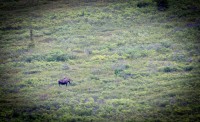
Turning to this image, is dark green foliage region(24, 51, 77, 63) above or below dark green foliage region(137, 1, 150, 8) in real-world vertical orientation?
below

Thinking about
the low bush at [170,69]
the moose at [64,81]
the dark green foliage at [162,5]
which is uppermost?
the dark green foliage at [162,5]

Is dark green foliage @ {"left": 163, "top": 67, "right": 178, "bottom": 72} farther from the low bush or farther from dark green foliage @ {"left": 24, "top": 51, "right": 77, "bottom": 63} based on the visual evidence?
dark green foliage @ {"left": 24, "top": 51, "right": 77, "bottom": 63}

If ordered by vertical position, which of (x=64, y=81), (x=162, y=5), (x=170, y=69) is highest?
(x=162, y=5)

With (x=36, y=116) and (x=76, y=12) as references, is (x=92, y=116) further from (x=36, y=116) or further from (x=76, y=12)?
(x=76, y=12)

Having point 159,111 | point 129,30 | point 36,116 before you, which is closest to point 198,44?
point 129,30

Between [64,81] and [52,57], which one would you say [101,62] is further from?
[64,81]

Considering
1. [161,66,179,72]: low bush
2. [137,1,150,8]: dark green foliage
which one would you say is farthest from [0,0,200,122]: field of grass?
[137,1,150,8]: dark green foliage

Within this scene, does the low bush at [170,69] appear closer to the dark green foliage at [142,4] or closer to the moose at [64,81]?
the moose at [64,81]

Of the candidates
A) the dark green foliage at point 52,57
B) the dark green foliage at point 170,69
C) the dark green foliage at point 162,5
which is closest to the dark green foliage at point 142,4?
the dark green foliage at point 162,5

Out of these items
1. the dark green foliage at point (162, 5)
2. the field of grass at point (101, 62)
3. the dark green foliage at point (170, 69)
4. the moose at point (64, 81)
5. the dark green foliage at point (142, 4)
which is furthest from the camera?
the dark green foliage at point (142, 4)

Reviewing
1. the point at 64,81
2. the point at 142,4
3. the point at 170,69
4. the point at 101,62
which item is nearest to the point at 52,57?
the point at 101,62
